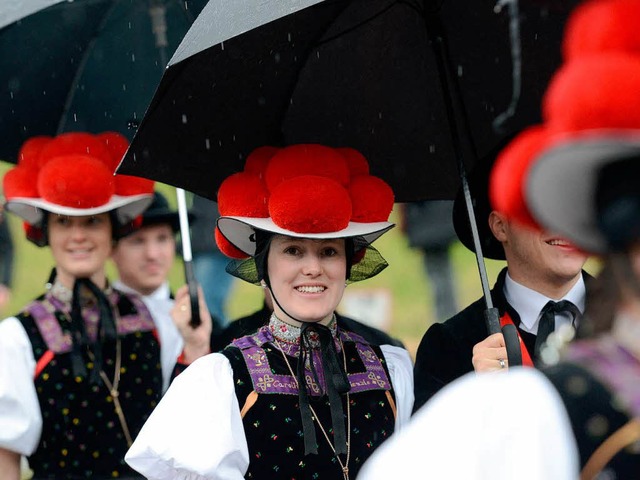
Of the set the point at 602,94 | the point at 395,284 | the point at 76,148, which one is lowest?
the point at 395,284

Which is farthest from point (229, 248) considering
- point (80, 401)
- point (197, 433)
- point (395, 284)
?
point (395, 284)

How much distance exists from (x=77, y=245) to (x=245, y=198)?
1172mm

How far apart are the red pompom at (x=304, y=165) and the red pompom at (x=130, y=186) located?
1137 mm

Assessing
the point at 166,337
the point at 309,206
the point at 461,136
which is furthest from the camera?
the point at 166,337

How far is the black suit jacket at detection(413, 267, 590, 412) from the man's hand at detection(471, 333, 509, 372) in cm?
36

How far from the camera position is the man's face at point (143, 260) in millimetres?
5730

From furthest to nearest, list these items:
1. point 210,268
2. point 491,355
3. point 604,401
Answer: point 210,268 → point 491,355 → point 604,401

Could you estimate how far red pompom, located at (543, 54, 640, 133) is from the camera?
158cm

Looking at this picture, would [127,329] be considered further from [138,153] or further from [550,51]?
[550,51]

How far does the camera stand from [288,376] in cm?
343

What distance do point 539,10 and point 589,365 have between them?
191 cm

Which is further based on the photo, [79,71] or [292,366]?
[79,71]

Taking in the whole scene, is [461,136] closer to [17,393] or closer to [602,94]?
[17,393]

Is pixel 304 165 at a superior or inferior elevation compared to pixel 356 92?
inferior
